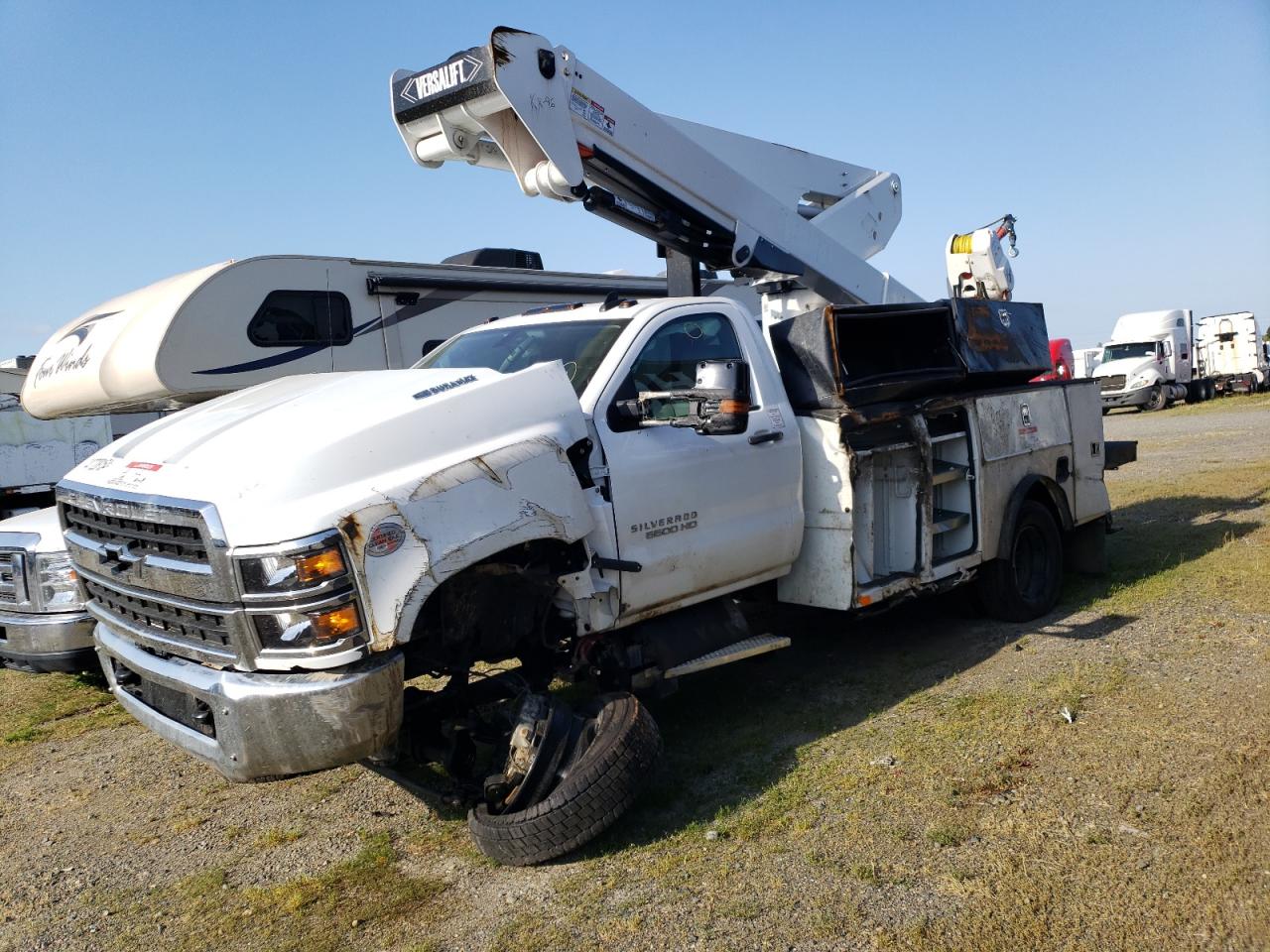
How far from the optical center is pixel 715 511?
499 centimetres

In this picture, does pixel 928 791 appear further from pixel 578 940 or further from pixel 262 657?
pixel 262 657

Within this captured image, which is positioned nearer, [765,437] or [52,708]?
[765,437]

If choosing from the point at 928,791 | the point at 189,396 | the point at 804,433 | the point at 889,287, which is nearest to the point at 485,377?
the point at 804,433

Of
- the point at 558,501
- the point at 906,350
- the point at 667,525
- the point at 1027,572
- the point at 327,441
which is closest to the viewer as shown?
the point at 327,441

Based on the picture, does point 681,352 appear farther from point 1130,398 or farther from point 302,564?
point 1130,398

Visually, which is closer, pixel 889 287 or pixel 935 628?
pixel 935 628

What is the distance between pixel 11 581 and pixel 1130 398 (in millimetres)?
29092

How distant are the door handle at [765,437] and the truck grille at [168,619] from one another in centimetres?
269

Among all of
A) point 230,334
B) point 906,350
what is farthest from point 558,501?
point 230,334

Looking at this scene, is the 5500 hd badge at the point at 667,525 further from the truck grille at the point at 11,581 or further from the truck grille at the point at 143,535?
the truck grille at the point at 11,581

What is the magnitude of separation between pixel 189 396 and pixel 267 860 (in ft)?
18.3

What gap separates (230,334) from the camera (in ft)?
29.6

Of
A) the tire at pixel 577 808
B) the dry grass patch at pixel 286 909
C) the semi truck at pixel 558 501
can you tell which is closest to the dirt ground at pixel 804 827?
the dry grass patch at pixel 286 909

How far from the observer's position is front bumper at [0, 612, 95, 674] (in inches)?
230
